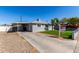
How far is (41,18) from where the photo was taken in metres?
7.92

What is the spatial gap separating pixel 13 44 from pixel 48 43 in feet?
4.64

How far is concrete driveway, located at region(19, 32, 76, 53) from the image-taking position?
7.54 metres

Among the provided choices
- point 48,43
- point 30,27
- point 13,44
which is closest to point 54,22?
point 48,43

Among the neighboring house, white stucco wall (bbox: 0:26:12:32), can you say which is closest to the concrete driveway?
the neighboring house

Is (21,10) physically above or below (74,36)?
above

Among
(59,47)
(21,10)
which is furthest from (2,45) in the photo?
(59,47)

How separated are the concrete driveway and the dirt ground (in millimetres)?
246

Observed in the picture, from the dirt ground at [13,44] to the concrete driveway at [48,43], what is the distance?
0.81ft

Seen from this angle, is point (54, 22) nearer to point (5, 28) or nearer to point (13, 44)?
point (13, 44)

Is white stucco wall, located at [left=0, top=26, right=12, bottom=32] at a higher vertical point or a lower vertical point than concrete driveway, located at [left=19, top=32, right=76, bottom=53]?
higher

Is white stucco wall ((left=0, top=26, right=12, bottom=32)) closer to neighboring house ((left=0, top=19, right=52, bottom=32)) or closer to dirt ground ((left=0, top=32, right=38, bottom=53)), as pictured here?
neighboring house ((left=0, top=19, right=52, bottom=32))
